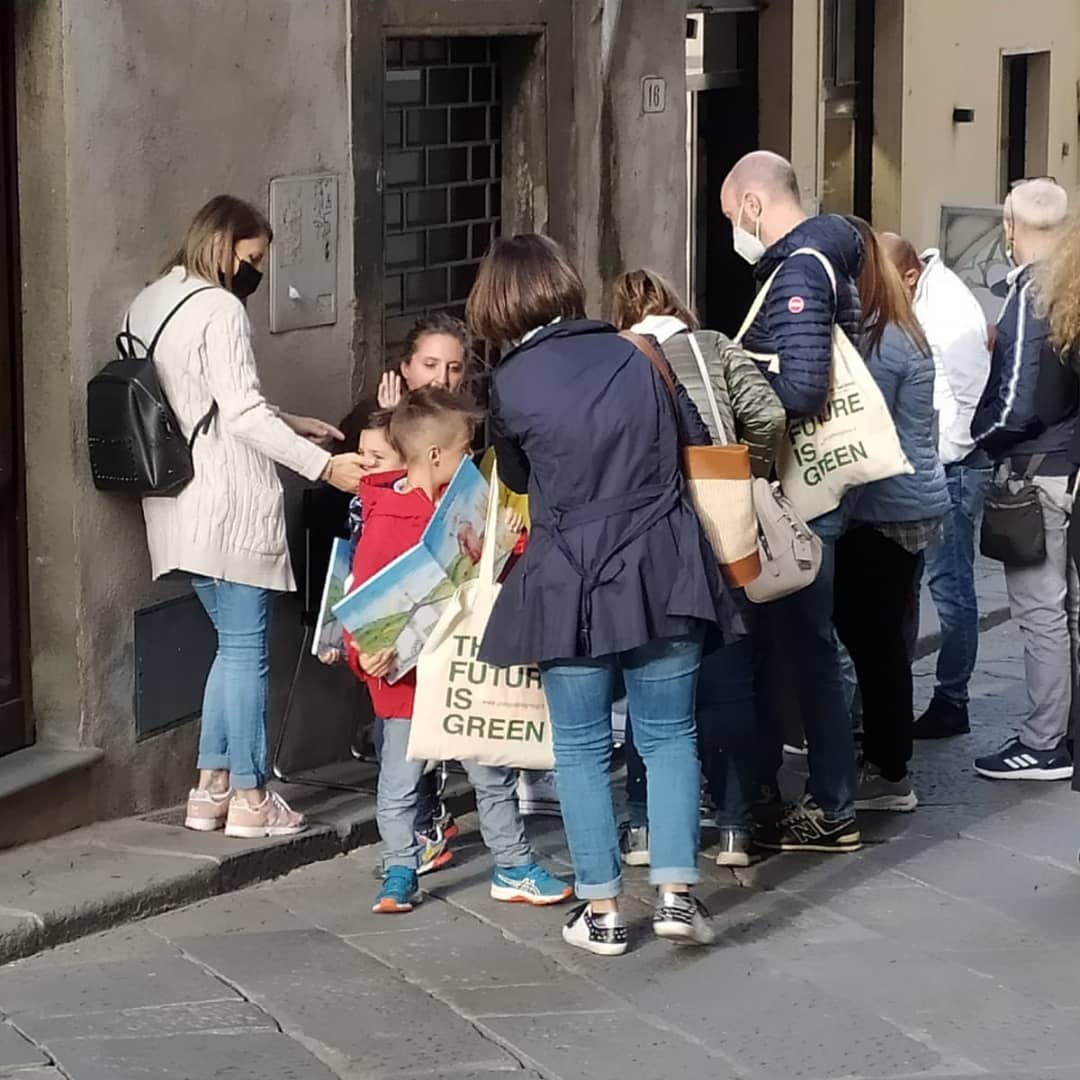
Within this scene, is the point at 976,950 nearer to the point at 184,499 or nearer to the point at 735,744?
the point at 735,744

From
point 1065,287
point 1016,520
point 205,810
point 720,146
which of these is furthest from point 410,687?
point 720,146

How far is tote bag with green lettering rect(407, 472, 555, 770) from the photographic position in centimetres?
590

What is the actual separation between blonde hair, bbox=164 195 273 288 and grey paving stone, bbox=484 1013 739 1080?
2.24 m

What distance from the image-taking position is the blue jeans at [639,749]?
567 cm

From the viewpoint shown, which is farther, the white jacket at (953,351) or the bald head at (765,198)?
the white jacket at (953,351)

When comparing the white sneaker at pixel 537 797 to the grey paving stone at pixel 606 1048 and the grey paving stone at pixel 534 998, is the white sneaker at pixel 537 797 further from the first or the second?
the grey paving stone at pixel 606 1048

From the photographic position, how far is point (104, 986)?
5594mm

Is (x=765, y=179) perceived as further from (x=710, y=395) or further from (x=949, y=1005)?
(x=949, y=1005)

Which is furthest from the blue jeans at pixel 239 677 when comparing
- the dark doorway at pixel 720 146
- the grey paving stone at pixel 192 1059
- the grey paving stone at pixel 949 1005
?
the dark doorway at pixel 720 146

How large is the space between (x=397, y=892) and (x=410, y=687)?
56 cm

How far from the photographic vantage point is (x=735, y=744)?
645 centimetres

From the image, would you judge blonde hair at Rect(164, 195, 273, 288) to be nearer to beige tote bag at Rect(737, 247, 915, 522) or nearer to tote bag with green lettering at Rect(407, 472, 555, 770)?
tote bag with green lettering at Rect(407, 472, 555, 770)

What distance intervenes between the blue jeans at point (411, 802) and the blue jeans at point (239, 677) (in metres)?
0.46

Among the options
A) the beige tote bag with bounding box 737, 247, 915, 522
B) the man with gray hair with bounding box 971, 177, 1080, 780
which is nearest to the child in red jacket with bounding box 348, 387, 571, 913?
the beige tote bag with bounding box 737, 247, 915, 522
